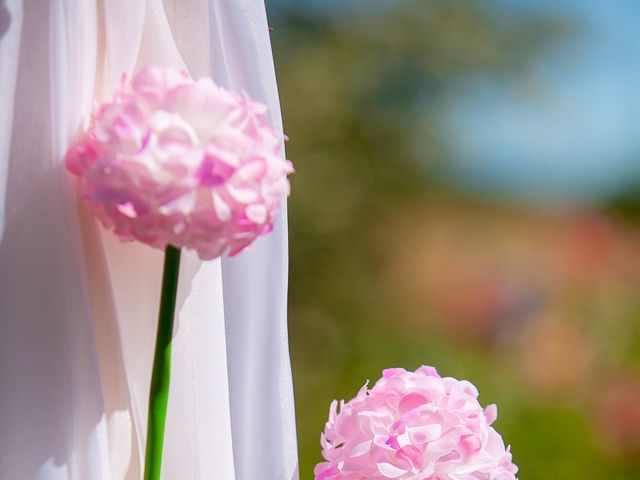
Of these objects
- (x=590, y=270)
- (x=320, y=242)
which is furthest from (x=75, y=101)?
(x=590, y=270)

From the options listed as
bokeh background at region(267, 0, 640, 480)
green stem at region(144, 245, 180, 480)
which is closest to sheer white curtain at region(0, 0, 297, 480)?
green stem at region(144, 245, 180, 480)

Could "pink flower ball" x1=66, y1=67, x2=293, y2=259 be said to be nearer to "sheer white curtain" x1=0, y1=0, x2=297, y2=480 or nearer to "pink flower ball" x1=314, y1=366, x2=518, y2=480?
"sheer white curtain" x1=0, y1=0, x2=297, y2=480

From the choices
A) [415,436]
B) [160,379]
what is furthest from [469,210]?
[160,379]

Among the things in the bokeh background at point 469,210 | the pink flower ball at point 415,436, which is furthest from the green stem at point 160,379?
the bokeh background at point 469,210

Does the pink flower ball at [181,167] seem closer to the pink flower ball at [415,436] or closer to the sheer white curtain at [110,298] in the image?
the sheer white curtain at [110,298]

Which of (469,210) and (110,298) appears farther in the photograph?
(469,210)

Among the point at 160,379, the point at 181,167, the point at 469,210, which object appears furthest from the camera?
the point at 469,210

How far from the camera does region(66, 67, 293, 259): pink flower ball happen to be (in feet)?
2.06

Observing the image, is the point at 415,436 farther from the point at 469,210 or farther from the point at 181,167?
the point at 469,210

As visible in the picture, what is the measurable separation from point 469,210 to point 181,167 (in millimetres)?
1983

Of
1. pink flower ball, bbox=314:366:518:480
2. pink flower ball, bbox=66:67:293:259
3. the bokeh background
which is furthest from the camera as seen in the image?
the bokeh background

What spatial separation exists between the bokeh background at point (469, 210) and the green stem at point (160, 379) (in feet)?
5.87

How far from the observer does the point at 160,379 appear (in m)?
0.73

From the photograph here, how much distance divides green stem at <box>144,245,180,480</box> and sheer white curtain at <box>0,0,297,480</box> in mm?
43
